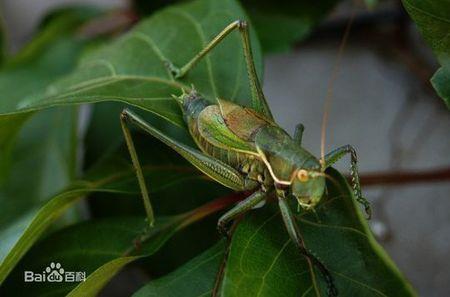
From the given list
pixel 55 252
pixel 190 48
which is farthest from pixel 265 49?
pixel 55 252

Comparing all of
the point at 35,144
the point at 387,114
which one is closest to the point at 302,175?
the point at 35,144

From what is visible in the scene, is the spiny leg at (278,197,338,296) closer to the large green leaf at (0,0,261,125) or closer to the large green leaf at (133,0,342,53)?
the large green leaf at (0,0,261,125)

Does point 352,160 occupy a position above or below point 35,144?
below

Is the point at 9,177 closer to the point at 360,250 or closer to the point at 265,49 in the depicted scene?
the point at 265,49

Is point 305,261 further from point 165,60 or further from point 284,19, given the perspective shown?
point 284,19

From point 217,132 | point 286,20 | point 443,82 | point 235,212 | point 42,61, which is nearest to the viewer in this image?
point 443,82

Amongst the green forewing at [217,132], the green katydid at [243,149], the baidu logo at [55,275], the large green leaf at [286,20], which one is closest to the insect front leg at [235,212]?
the green katydid at [243,149]

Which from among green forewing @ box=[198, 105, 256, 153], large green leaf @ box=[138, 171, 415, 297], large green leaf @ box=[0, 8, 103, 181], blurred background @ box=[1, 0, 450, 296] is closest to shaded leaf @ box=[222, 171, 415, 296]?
large green leaf @ box=[138, 171, 415, 297]
